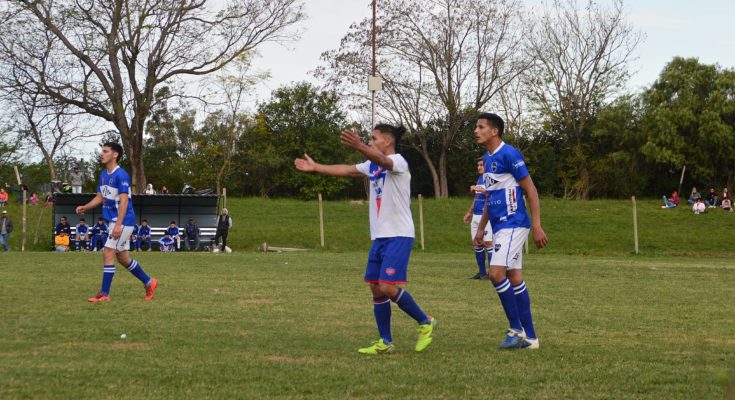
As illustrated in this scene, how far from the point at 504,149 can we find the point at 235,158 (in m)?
61.2

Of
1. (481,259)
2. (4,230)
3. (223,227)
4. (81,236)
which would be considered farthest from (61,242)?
(481,259)

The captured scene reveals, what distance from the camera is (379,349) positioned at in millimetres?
7246

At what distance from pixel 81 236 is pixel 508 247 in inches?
1013

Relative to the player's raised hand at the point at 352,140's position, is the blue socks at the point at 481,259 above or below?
below

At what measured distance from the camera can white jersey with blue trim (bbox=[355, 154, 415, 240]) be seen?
24.5 feet

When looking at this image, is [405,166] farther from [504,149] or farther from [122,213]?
[122,213]

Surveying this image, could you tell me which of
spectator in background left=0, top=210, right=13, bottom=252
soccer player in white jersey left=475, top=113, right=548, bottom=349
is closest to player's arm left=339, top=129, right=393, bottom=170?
soccer player in white jersey left=475, top=113, right=548, bottom=349

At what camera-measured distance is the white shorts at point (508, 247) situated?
7.74m

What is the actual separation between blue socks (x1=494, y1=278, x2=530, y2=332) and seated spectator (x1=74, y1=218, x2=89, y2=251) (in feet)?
83.5

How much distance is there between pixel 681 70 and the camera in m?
57.3

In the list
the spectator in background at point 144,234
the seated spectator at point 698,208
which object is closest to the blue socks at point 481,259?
the spectator in background at point 144,234

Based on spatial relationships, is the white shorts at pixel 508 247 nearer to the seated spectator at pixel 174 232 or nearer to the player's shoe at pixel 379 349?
the player's shoe at pixel 379 349

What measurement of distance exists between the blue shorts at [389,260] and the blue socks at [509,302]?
94cm

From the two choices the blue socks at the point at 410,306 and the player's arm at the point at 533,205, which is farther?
the player's arm at the point at 533,205
